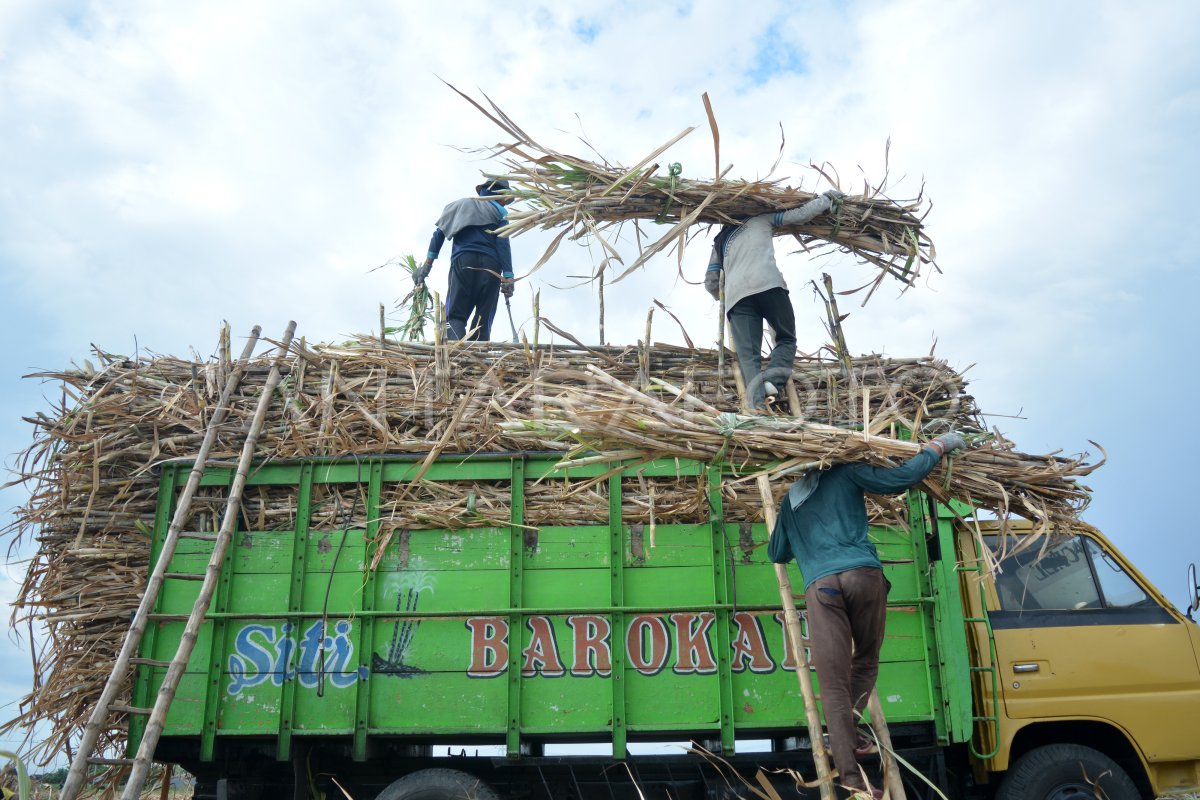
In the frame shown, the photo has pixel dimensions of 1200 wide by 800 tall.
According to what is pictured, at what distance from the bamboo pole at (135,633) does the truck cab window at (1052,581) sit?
4.99 meters

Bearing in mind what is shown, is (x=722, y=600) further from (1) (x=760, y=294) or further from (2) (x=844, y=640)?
(1) (x=760, y=294)

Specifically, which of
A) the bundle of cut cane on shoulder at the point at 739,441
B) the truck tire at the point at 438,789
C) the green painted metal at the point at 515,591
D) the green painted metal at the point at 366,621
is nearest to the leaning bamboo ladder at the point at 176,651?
the green painted metal at the point at 366,621

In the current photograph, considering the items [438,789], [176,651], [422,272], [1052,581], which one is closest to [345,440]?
[176,651]

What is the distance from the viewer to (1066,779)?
529cm

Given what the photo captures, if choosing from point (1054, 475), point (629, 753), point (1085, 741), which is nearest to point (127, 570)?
point (629, 753)

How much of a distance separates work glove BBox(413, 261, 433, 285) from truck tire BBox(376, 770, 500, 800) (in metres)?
4.80

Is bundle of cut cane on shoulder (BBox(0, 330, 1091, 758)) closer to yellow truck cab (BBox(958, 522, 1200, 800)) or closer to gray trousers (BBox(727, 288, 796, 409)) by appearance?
gray trousers (BBox(727, 288, 796, 409))

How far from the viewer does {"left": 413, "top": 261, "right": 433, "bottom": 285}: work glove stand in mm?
8458

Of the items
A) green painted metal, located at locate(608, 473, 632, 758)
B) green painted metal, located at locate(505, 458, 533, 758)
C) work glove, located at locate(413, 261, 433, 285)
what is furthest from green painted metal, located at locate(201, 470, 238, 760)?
work glove, located at locate(413, 261, 433, 285)

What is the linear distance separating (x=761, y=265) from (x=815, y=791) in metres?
3.16

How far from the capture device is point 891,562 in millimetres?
5234

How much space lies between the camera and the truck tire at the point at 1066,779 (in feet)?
17.3

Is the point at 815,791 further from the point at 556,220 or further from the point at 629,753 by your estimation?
the point at 556,220

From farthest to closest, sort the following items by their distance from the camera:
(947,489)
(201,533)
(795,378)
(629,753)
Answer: (795,378)
(201,533)
(629,753)
(947,489)
